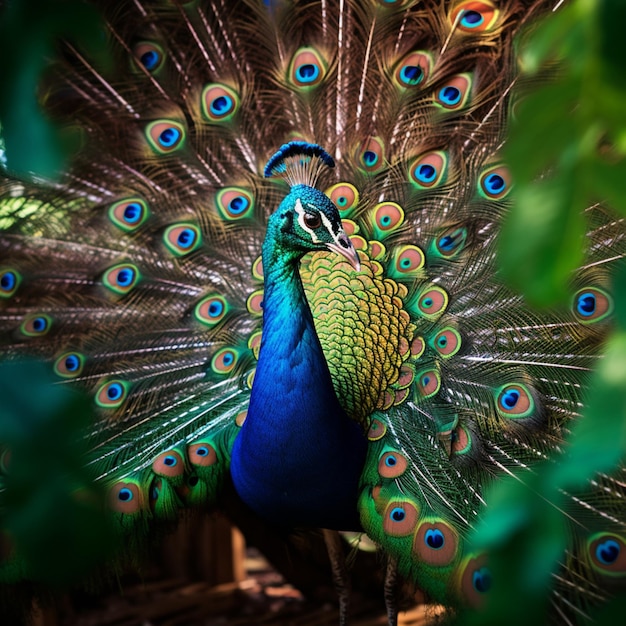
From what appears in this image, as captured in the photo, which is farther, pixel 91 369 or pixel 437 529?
pixel 91 369

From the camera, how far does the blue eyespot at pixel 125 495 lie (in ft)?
6.97

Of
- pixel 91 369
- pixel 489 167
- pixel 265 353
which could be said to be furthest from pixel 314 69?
pixel 91 369

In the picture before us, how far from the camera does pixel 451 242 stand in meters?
2.28

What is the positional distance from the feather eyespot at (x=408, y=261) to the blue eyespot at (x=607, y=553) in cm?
89

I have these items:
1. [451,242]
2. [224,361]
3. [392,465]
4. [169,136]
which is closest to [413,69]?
[451,242]

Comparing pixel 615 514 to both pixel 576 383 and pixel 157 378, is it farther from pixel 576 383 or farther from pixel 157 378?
pixel 157 378

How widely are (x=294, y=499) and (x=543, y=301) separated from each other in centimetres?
164

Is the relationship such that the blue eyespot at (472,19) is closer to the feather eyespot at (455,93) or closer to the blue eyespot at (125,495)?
the feather eyespot at (455,93)

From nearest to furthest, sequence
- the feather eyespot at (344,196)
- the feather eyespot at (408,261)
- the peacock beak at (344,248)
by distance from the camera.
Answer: the peacock beak at (344,248)
the feather eyespot at (408,261)
the feather eyespot at (344,196)

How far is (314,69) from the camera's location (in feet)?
8.07

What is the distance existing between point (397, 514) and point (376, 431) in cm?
25

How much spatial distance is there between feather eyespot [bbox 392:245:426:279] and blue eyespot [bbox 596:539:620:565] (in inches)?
35.1

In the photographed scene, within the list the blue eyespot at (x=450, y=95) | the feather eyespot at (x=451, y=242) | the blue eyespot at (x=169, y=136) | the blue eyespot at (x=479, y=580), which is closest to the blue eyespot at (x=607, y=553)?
the blue eyespot at (x=479, y=580)

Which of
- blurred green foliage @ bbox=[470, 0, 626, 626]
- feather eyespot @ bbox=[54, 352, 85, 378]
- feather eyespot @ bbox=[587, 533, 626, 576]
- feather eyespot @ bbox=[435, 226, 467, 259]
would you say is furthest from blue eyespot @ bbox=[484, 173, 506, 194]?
blurred green foliage @ bbox=[470, 0, 626, 626]
